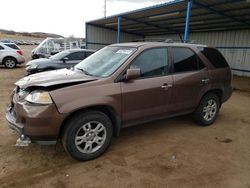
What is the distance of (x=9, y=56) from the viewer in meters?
12.8

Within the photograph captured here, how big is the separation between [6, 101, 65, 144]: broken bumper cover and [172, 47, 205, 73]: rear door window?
2378 millimetres

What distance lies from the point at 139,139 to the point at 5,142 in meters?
2.44

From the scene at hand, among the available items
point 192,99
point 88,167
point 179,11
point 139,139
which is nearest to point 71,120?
point 88,167

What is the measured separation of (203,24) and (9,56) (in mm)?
12938

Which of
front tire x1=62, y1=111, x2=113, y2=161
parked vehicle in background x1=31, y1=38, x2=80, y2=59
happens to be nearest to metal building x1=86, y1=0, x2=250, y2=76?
parked vehicle in background x1=31, y1=38, x2=80, y2=59

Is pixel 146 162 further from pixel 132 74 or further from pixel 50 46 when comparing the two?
pixel 50 46

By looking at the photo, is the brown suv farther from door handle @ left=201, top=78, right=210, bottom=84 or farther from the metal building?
the metal building

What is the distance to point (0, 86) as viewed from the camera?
25.8ft

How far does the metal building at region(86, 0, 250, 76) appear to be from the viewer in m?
9.17

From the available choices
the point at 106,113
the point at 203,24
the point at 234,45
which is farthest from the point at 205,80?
the point at 234,45

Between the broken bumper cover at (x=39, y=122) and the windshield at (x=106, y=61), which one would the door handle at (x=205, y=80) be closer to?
the windshield at (x=106, y=61)

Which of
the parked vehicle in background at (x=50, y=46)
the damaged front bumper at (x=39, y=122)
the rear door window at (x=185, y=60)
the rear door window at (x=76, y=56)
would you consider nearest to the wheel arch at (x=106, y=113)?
the damaged front bumper at (x=39, y=122)

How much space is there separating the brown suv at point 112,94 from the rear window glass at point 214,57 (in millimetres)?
25

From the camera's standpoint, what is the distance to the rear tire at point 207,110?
4368mm
